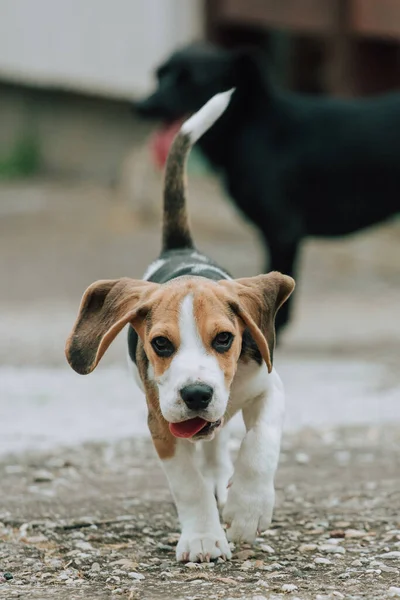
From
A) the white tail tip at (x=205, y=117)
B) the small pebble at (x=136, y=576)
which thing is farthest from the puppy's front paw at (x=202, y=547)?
the white tail tip at (x=205, y=117)

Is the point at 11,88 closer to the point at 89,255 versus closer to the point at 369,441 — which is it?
the point at 89,255

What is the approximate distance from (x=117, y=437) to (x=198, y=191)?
635cm

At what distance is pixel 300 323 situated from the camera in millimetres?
8609

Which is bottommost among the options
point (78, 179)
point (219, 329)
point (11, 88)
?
point (78, 179)

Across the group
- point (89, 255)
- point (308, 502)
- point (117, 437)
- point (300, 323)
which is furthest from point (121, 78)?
point (308, 502)

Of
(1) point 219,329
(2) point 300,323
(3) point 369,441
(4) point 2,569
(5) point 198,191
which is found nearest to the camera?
(1) point 219,329

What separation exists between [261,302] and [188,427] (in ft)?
1.47

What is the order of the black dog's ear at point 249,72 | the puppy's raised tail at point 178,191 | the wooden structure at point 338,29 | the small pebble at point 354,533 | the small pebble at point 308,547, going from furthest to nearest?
the wooden structure at point 338,29, the black dog's ear at point 249,72, the puppy's raised tail at point 178,191, the small pebble at point 354,533, the small pebble at point 308,547

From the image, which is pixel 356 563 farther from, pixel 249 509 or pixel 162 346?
pixel 162 346

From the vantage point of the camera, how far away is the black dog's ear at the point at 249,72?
735 cm

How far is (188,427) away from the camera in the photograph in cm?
348

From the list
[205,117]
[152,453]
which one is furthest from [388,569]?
[152,453]

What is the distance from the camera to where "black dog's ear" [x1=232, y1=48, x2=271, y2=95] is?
7.35m

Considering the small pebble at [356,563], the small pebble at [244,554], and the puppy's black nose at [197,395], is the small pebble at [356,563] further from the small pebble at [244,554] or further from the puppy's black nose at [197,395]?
the puppy's black nose at [197,395]
